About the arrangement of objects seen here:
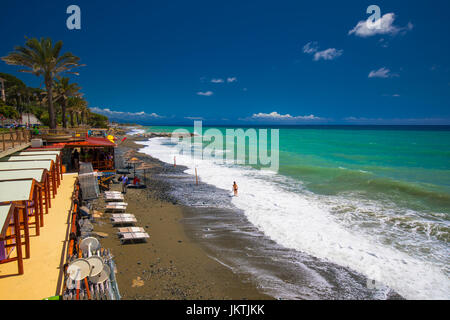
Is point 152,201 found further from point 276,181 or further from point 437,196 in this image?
point 437,196

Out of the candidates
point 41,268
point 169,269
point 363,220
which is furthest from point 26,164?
point 363,220

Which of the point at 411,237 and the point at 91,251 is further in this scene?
the point at 411,237

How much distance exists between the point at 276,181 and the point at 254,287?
1562 centimetres

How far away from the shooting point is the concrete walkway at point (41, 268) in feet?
18.0

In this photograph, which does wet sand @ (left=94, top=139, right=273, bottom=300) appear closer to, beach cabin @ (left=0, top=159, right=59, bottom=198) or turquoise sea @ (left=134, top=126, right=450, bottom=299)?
beach cabin @ (left=0, top=159, right=59, bottom=198)

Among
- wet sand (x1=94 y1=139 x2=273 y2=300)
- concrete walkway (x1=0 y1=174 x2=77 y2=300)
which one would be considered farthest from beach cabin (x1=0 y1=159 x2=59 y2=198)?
wet sand (x1=94 y1=139 x2=273 y2=300)

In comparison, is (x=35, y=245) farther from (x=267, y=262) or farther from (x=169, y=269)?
(x=267, y=262)

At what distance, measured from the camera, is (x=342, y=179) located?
80.3ft

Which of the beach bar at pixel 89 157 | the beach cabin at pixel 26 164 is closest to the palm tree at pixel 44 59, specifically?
the beach bar at pixel 89 157
